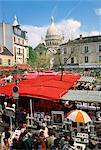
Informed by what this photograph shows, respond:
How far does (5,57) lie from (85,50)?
2430 cm

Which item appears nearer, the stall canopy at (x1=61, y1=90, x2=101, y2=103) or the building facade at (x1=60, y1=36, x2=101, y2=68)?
the stall canopy at (x1=61, y1=90, x2=101, y2=103)

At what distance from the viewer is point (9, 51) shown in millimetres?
55219

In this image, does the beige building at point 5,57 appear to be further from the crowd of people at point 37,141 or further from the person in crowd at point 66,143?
the person in crowd at point 66,143

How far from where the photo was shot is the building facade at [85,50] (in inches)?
2640

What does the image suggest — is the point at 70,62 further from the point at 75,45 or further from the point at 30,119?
the point at 30,119

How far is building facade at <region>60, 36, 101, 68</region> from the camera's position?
2640 inches

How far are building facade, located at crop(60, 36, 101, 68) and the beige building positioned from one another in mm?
17185

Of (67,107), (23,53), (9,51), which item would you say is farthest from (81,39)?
(67,107)

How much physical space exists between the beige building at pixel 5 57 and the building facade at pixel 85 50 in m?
17.2

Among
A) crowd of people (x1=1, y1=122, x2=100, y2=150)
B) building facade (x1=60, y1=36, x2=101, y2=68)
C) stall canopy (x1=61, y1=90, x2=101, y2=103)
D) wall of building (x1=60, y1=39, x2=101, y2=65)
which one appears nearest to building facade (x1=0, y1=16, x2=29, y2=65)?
building facade (x1=60, y1=36, x2=101, y2=68)

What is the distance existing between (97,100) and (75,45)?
191 ft

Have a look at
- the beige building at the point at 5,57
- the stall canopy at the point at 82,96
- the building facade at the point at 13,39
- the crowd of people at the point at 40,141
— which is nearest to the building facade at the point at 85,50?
the building facade at the point at 13,39

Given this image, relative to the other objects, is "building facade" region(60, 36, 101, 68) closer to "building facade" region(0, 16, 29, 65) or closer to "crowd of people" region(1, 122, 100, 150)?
"building facade" region(0, 16, 29, 65)

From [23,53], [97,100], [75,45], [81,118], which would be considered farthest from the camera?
[75,45]
